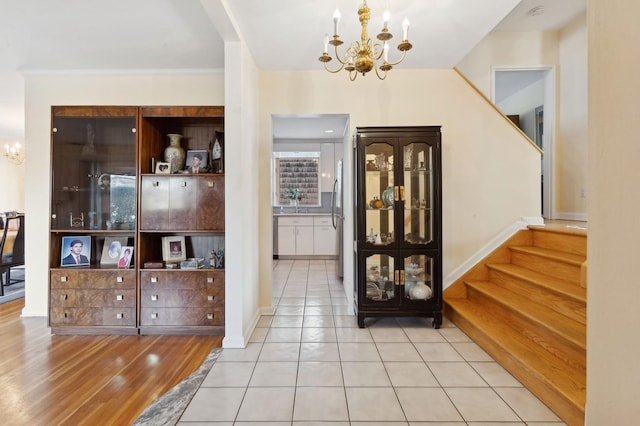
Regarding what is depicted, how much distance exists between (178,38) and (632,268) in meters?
3.23

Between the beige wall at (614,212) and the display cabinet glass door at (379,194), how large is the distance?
232 cm

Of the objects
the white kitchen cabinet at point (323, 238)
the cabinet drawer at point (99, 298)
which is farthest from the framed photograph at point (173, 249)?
the white kitchen cabinet at point (323, 238)

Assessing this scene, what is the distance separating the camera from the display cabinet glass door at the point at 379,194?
3.00 m

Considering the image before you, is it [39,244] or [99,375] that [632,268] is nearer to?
[99,375]

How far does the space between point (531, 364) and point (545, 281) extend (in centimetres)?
86

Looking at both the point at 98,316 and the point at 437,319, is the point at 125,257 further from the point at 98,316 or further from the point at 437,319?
the point at 437,319

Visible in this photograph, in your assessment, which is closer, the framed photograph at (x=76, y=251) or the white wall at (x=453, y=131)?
the framed photograph at (x=76, y=251)

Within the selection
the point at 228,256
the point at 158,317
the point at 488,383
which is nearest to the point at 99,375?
the point at 158,317

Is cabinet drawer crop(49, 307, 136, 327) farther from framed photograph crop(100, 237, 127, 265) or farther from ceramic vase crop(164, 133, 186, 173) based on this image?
ceramic vase crop(164, 133, 186, 173)

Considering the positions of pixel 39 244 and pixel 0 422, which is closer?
pixel 0 422

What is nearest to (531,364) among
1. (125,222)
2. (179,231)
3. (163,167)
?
(179,231)

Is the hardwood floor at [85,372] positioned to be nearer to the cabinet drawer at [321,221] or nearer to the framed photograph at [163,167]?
the framed photograph at [163,167]

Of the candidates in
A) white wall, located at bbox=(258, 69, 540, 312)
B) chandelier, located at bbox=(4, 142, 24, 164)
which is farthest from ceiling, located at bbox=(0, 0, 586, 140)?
chandelier, located at bbox=(4, 142, 24, 164)

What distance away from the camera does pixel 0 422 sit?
1.76 metres
